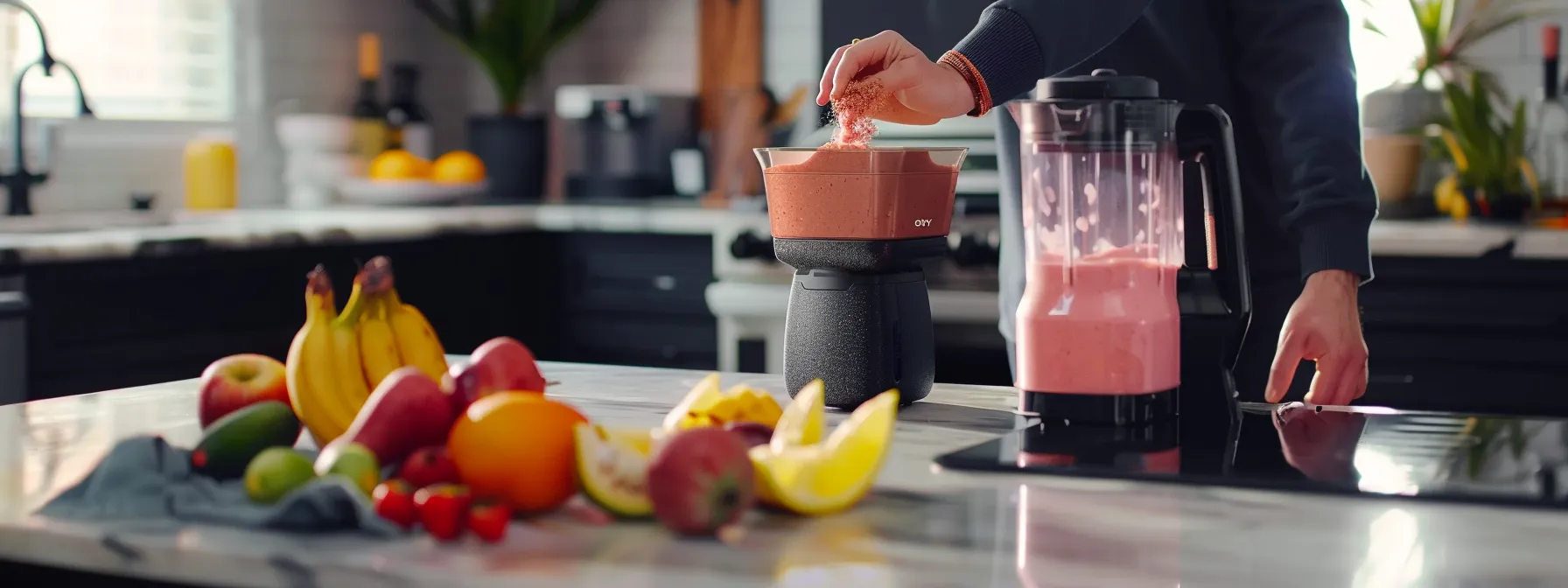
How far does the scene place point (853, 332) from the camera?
1427 millimetres

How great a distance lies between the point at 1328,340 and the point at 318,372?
0.98 m

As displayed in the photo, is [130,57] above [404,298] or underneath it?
above

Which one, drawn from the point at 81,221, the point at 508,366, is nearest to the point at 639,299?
the point at 81,221

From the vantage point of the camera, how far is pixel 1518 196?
3.11 meters

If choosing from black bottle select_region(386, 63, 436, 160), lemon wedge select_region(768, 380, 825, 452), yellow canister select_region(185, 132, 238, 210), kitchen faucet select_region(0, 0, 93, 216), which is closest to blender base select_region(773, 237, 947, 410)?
lemon wedge select_region(768, 380, 825, 452)

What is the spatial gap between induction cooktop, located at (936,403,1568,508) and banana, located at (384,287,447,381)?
405 millimetres

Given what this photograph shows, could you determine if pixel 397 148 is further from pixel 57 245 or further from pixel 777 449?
pixel 777 449

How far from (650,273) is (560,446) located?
8.85 feet

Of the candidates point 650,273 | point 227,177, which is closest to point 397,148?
point 227,177

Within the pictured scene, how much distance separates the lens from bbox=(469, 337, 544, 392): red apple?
3.80 ft

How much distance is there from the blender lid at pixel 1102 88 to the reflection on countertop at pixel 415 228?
1746mm

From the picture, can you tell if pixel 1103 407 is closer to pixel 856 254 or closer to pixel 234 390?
pixel 856 254

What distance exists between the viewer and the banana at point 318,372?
1.19 meters

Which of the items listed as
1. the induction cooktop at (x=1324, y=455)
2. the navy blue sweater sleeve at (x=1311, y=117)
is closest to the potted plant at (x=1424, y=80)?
the navy blue sweater sleeve at (x=1311, y=117)
